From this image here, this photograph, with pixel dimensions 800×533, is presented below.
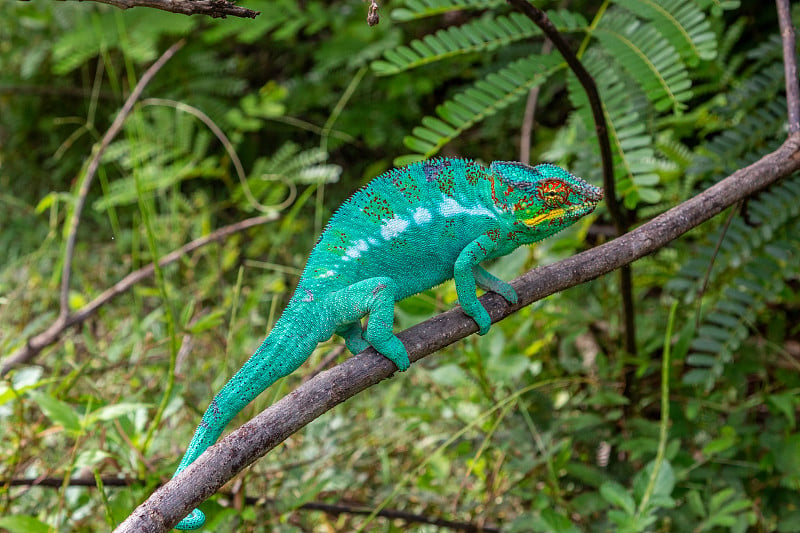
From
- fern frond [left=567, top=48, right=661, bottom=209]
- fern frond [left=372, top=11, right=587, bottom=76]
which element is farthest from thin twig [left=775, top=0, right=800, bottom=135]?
fern frond [left=372, top=11, right=587, bottom=76]

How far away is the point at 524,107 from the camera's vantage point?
11.3 feet

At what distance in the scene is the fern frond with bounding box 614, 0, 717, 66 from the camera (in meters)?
1.83

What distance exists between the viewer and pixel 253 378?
124 cm

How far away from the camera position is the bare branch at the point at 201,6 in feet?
3.46

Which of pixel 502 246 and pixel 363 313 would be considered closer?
pixel 363 313

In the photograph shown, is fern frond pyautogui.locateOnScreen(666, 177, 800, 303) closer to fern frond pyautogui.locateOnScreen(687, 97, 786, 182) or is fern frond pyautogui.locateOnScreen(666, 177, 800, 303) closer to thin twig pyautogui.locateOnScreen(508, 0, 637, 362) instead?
fern frond pyautogui.locateOnScreen(687, 97, 786, 182)

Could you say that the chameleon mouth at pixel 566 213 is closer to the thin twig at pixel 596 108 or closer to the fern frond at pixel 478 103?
the thin twig at pixel 596 108

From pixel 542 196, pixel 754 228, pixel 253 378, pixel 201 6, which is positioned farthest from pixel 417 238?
pixel 754 228

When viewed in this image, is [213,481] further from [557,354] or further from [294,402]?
[557,354]

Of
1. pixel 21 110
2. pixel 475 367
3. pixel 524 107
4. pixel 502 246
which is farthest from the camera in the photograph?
pixel 21 110

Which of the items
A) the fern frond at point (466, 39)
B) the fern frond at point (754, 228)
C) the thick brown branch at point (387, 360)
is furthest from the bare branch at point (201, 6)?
the fern frond at point (754, 228)

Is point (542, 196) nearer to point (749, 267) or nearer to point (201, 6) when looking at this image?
point (201, 6)

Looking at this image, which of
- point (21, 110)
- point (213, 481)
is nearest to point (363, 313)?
point (213, 481)

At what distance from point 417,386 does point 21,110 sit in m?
3.04
